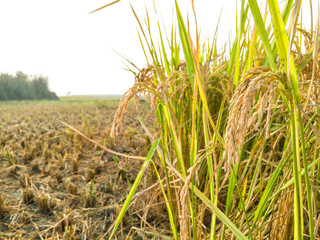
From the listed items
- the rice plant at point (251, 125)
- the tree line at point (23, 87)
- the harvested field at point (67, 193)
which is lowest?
the harvested field at point (67, 193)

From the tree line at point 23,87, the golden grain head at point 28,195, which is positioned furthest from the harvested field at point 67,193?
the tree line at point 23,87

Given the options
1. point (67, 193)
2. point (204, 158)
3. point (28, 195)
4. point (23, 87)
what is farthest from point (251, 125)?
point (23, 87)

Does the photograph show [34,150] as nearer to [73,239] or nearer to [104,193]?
[104,193]

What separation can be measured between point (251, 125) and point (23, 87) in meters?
24.8

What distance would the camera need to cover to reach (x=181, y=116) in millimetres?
1467

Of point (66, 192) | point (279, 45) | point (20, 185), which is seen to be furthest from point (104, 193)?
point (279, 45)

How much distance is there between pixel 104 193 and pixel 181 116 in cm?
116

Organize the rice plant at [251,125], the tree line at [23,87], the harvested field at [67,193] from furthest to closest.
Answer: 1. the tree line at [23,87]
2. the harvested field at [67,193]
3. the rice plant at [251,125]

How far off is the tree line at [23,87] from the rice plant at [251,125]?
2315cm

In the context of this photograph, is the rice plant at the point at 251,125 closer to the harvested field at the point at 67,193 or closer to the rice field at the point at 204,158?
the rice field at the point at 204,158

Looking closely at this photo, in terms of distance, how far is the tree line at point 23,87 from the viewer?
2105cm

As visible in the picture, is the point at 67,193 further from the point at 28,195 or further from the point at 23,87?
the point at 23,87

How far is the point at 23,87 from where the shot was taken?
22.2 metres

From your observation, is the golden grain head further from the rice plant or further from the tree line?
the tree line
